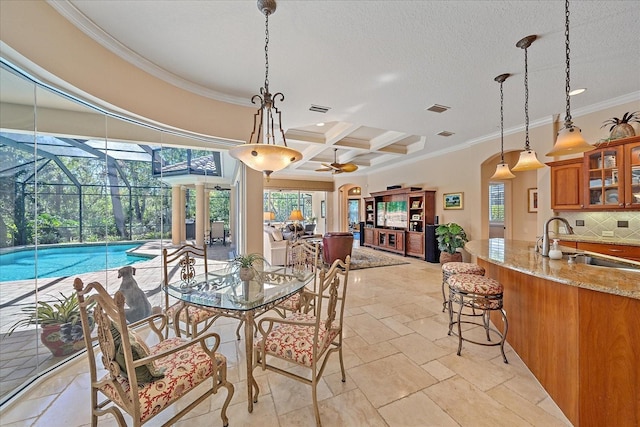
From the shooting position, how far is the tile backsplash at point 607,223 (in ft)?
11.3

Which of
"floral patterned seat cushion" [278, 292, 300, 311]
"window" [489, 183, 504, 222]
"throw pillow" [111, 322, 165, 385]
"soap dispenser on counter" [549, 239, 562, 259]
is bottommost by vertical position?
"floral patterned seat cushion" [278, 292, 300, 311]

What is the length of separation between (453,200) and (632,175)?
3028mm

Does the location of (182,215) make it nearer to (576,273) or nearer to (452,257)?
(576,273)

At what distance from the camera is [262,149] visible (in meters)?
1.86

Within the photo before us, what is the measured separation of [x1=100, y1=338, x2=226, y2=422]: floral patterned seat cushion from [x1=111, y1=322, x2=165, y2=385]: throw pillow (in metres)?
0.03

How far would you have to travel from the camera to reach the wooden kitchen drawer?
3109mm

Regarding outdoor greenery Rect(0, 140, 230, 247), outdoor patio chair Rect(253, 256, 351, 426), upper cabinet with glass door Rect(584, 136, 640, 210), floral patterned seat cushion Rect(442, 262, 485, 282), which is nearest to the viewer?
outdoor patio chair Rect(253, 256, 351, 426)

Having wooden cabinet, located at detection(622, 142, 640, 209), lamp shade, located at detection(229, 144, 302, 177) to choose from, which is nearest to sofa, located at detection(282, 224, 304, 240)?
lamp shade, located at detection(229, 144, 302, 177)

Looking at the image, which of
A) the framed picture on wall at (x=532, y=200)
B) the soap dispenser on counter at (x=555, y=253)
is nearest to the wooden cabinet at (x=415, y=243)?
the framed picture on wall at (x=532, y=200)

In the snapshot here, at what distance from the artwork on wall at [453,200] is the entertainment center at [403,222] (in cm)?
39

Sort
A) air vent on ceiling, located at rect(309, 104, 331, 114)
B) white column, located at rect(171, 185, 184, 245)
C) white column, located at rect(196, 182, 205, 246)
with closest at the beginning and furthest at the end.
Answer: white column, located at rect(171, 185, 184, 245)
air vent on ceiling, located at rect(309, 104, 331, 114)
white column, located at rect(196, 182, 205, 246)

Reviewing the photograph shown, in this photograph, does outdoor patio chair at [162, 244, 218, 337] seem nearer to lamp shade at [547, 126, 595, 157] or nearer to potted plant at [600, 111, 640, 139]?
lamp shade at [547, 126, 595, 157]

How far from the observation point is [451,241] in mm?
5613

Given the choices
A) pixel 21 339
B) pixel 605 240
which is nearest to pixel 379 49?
pixel 605 240
